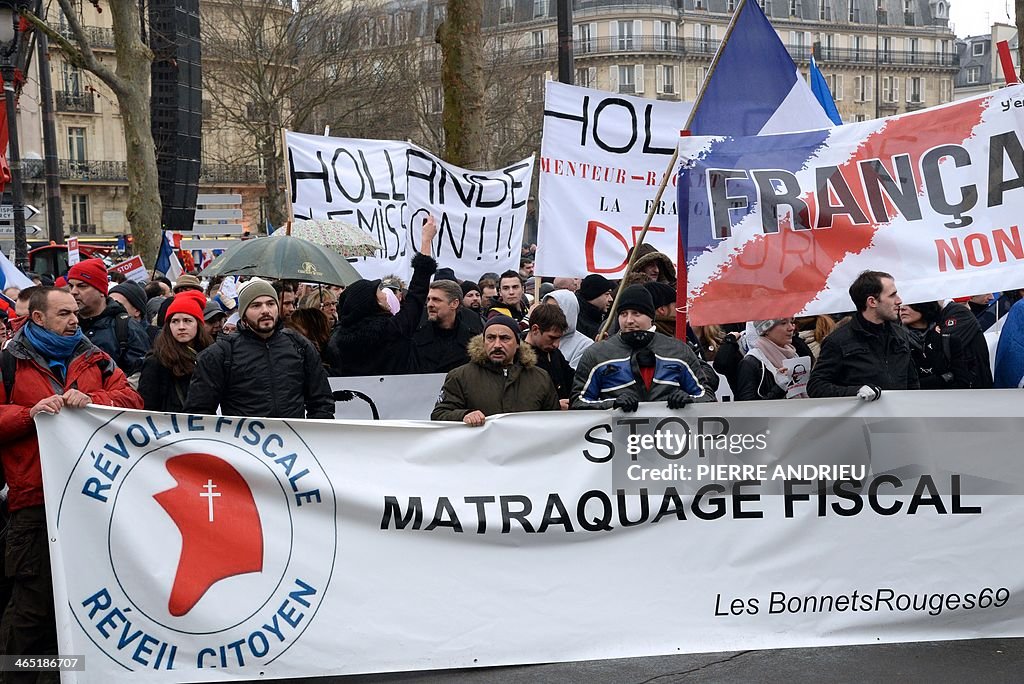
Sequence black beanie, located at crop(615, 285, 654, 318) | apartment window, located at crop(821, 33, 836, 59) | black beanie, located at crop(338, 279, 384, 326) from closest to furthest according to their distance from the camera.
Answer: black beanie, located at crop(615, 285, 654, 318), black beanie, located at crop(338, 279, 384, 326), apartment window, located at crop(821, 33, 836, 59)

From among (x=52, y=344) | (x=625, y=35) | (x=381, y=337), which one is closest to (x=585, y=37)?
(x=625, y=35)

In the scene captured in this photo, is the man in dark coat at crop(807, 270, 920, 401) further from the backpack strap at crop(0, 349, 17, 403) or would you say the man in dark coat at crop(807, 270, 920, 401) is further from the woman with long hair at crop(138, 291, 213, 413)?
the backpack strap at crop(0, 349, 17, 403)

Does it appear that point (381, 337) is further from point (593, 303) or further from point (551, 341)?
point (593, 303)

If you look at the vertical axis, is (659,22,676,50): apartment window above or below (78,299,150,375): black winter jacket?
above

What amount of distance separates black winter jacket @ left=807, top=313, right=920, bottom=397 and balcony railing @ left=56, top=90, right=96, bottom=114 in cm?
6204

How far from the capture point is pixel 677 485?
233 inches

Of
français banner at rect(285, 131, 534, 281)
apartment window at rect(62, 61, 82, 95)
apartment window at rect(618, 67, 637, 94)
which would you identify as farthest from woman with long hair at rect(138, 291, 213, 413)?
apartment window at rect(618, 67, 637, 94)

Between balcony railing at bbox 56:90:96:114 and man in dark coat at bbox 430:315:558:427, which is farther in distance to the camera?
balcony railing at bbox 56:90:96:114

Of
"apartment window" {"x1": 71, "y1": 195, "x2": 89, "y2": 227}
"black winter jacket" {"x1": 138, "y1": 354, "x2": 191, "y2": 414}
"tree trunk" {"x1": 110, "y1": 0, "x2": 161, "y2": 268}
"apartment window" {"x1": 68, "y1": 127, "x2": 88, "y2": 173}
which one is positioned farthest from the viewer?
"apartment window" {"x1": 71, "y1": 195, "x2": 89, "y2": 227}

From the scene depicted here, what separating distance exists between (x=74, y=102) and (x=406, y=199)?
56738 millimetres

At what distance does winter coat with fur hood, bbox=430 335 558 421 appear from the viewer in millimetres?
6215

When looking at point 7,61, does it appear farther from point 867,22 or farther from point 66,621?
point 867,22

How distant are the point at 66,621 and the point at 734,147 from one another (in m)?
3.85

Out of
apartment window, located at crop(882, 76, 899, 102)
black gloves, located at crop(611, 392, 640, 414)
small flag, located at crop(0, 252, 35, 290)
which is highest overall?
apartment window, located at crop(882, 76, 899, 102)
